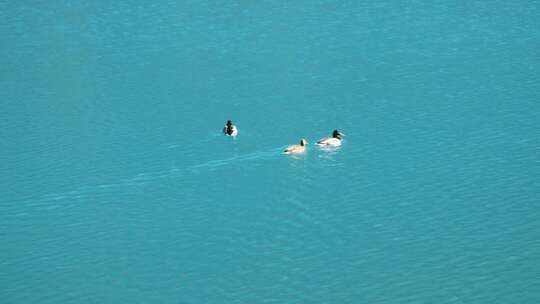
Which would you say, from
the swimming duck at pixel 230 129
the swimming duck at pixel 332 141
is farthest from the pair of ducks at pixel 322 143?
the swimming duck at pixel 230 129

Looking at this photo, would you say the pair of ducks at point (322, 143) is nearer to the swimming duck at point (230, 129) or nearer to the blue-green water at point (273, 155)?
the blue-green water at point (273, 155)

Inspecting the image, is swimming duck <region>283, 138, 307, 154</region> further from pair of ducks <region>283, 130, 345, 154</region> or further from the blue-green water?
the blue-green water

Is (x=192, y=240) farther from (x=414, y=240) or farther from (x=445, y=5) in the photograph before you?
(x=445, y=5)

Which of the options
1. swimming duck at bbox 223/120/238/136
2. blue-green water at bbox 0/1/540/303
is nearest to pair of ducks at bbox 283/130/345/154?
blue-green water at bbox 0/1/540/303

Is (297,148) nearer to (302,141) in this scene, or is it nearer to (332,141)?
(302,141)

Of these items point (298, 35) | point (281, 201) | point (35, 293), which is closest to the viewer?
point (35, 293)

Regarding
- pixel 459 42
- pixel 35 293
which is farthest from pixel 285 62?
pixel 35 293

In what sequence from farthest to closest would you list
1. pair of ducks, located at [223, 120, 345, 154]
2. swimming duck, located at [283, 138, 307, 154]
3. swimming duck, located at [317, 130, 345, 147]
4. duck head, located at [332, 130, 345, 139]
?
duck head, located at [332, 130, 345, 139], swimming duck, located at [317, 130, 345, 147], pair of ducks, located at [223, 120, 345, 154], swimming duck, located at [283, 138, 307, 154]
